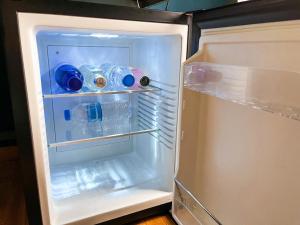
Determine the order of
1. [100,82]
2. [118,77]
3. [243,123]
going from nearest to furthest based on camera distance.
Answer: [243,123] < [100,82] < [118,77]

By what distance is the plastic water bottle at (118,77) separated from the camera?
1140 millimetres

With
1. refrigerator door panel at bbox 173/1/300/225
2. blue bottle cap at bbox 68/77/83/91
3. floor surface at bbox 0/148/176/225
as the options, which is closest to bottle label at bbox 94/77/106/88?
blue bottle cap at bbox 68/77/83/91

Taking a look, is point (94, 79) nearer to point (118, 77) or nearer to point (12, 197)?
point (118, 77)

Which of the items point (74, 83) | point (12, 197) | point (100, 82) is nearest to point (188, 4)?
point (100, 82)

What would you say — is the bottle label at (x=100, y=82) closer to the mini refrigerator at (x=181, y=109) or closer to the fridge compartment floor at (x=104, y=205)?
the mini refrigerator at (x=181, y=109)

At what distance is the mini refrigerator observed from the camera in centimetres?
64

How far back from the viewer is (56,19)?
735mm

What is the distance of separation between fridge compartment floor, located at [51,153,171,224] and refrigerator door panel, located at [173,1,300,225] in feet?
0.78

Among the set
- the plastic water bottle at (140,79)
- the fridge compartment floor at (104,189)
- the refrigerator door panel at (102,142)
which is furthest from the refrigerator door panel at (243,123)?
the plastic water bottle at (140,79)

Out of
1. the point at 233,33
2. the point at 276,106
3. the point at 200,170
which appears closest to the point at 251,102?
the point at 276,106

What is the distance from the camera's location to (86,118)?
1.29 meters

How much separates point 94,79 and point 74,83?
5.3 inches

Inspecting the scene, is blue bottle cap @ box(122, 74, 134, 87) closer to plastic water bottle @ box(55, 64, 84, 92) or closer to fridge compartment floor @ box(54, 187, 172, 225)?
plastic water bottle @ box(55, 64, 84, 92)

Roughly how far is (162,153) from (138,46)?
25.5 inches
